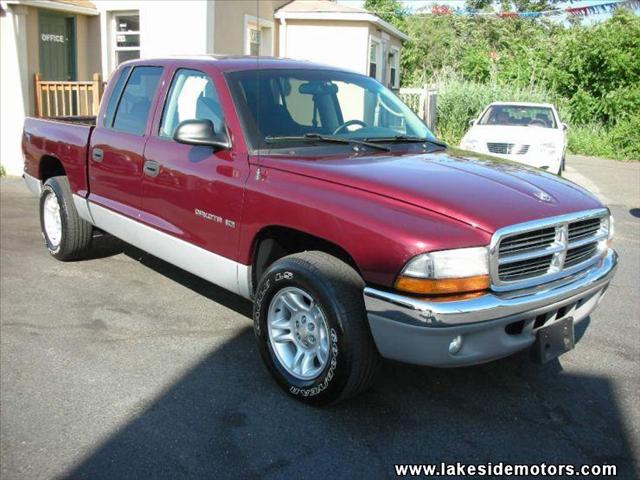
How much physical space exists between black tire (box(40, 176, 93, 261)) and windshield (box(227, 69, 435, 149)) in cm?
247

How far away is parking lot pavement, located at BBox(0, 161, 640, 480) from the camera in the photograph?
303 cm

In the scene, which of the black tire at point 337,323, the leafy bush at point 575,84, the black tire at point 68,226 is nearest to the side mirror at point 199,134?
the black tire at point 337,323

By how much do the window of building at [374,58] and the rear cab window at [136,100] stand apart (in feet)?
39.5

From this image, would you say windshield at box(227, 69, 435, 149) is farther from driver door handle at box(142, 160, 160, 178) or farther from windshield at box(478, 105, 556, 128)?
windshield at box(478, 105, 556, 128)

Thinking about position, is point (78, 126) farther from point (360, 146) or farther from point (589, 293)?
point (589, 293)

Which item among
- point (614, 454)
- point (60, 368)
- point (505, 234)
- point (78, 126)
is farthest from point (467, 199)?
point (78, 126)

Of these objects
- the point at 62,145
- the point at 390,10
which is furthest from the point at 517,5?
the point at 62,145

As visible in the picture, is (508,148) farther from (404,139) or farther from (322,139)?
(322,139)

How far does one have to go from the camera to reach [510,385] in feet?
12.6

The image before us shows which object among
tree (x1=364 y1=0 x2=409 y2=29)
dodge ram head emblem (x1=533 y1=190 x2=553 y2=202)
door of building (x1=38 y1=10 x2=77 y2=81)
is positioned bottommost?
dodge ram head emblem (x1=533 y1=190 x2=553 y2=202)

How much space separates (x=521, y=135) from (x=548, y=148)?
584mm

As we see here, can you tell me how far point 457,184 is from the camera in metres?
3.37

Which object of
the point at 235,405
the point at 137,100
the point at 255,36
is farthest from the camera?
the point at 255,36

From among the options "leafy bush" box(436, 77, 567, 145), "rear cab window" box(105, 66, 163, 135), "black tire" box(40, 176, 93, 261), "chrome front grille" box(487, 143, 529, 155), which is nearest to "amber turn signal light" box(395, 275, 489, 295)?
"rear cab window" box(105, 66, 163, 135)
